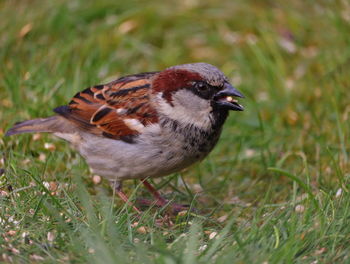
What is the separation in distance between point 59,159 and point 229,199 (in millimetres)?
1068

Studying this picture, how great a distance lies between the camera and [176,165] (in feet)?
11.3

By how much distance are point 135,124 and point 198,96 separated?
1.28ft

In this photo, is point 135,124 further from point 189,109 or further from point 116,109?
point 189,109

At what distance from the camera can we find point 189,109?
348cm

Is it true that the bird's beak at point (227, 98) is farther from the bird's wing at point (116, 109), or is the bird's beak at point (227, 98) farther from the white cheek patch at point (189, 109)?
the bird's wing at point (116, 109)

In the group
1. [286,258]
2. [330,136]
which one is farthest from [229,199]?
[286,258]

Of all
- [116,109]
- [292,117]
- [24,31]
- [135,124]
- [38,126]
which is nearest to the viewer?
[135,124]

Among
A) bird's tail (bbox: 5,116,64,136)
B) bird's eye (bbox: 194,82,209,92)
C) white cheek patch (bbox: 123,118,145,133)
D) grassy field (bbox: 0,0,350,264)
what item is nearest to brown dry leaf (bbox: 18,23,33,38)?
grassy field (bbox: 0,0,350,264)

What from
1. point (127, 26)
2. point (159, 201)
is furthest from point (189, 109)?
point (127, 26)

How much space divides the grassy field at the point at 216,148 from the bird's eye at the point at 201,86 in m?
0.59

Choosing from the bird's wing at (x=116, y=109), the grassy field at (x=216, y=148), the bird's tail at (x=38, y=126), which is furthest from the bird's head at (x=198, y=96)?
the bird's tail at (x=38, y=126)

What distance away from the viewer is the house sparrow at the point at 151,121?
3434 millimetres

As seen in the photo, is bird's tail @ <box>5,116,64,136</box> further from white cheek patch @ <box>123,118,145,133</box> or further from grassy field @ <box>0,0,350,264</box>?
white cheek patch @ <box>123,118,145,133</box>

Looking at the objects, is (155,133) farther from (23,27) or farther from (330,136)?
(23,27)
